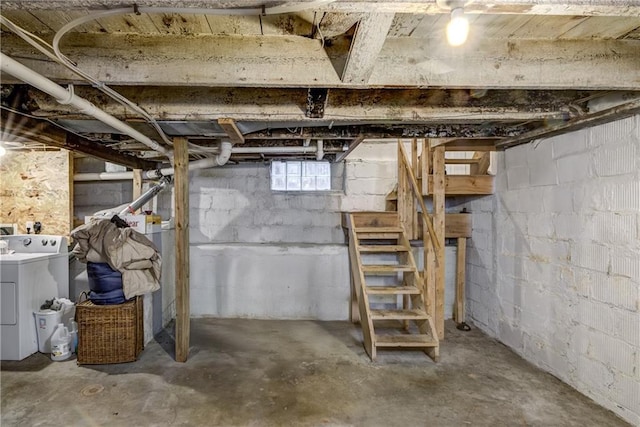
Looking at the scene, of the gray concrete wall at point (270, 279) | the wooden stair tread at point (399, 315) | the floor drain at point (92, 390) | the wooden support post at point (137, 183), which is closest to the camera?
the floor drain at point (92, 390)

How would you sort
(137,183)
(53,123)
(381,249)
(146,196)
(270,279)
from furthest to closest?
(137,183) < (270,279) < (146,196) < (381,249) < (53,123)

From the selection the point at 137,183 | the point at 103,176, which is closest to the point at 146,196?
the point at 137,183

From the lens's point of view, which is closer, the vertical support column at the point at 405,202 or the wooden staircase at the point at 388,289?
the wooden staircase at the point at 388,289

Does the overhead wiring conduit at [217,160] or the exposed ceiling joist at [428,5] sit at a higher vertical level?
the exposed ceiling joist at [428,5]

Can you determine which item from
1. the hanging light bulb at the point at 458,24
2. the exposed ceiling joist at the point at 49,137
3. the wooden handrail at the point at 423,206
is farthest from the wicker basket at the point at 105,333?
the hanging light bulb at the point at 458,24

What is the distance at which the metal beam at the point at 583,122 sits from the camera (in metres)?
2.12

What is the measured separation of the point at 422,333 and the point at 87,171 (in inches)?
191

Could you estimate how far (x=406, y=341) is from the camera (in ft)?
10.4

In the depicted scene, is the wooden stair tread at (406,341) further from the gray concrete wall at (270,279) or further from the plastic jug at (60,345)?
the plastic jug at (60,345)

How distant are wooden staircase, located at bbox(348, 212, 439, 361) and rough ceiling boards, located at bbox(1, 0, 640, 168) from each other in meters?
1.69

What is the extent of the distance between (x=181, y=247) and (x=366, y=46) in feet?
7.68

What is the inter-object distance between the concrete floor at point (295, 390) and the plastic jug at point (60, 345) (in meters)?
0.09

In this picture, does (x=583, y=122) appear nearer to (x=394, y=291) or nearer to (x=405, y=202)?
(x=405, y=202)

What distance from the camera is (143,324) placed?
338cm
